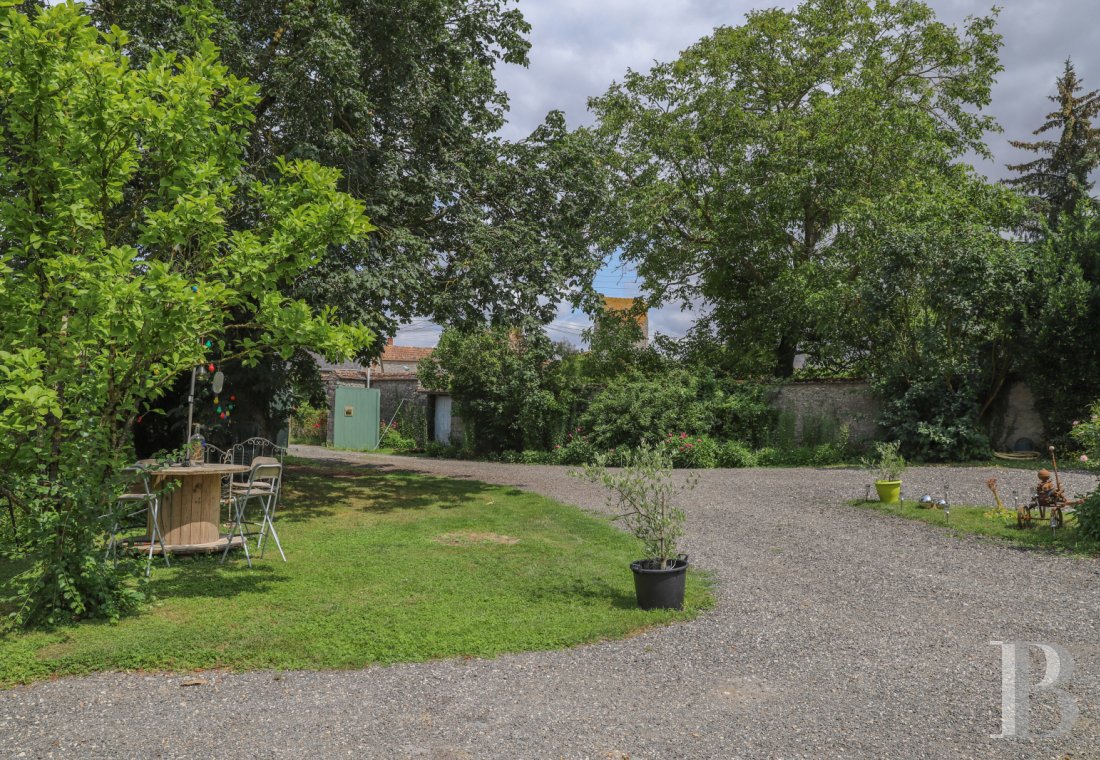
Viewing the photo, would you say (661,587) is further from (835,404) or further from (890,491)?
(835,404)

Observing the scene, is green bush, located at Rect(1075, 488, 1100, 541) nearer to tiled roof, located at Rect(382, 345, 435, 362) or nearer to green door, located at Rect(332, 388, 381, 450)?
green door, located at Rect(332, 388, 381, 450)

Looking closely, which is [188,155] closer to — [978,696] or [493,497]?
[978,696]

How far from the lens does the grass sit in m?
7.43

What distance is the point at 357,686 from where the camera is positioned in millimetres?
3953

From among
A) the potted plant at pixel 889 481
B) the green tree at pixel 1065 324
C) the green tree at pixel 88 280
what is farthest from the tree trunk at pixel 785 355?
the green tree at pixel 88 280

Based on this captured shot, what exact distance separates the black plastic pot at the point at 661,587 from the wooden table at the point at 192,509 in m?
4.02

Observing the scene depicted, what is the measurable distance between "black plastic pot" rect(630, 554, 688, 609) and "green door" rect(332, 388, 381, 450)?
20.3 meters

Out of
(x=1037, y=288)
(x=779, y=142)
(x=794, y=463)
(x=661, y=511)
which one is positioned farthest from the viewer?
(x=779, y=142)

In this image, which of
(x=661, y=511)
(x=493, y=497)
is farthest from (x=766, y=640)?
(x=493, y=497)

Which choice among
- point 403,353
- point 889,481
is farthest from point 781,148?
point 403,353

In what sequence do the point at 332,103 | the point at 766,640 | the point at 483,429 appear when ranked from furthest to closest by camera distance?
the point at 483,429, the point at 332,103, the point at 766,640

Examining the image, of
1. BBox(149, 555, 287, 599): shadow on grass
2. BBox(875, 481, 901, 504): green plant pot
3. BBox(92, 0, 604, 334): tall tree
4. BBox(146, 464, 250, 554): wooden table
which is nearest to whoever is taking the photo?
BBox(149, 555, 287, 599): shadow on grass

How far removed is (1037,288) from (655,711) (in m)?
14.1

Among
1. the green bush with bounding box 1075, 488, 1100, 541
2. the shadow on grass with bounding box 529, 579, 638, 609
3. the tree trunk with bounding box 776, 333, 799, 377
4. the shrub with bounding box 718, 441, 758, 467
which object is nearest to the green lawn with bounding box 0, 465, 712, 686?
the shadow on grass with bounding box 529, 579, 638, 609
